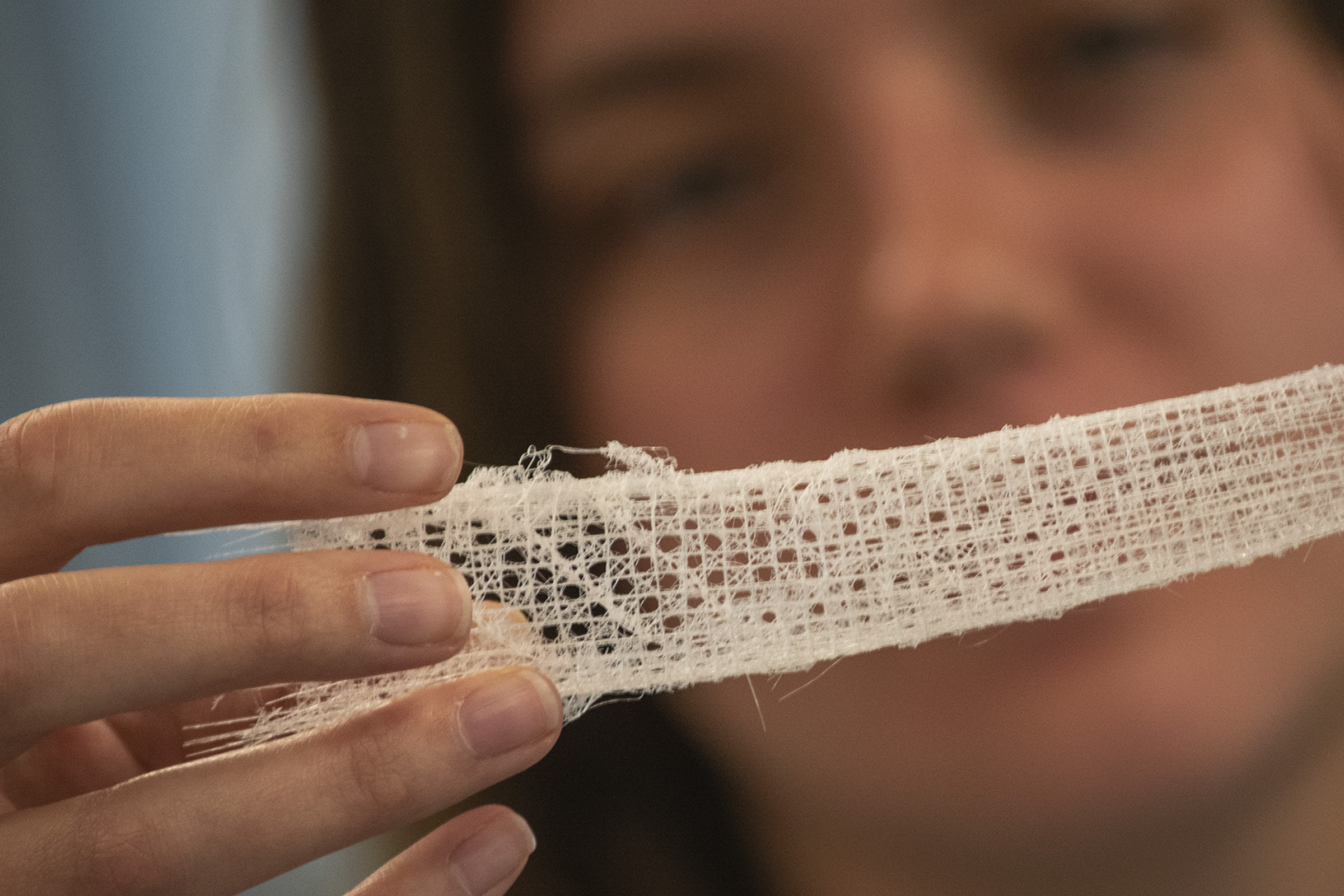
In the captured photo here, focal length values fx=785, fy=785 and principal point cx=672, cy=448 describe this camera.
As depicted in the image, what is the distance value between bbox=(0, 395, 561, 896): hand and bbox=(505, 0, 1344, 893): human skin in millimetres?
154

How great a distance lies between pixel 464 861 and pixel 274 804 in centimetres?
6

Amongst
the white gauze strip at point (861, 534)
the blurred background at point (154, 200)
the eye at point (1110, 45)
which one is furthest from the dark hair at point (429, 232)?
the eye at point (1110, 45)

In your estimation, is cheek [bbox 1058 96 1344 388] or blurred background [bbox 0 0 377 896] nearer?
cheek [bbox 1058 96 1344 388]

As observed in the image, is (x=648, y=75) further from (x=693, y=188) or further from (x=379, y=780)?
(x=379, y=780)

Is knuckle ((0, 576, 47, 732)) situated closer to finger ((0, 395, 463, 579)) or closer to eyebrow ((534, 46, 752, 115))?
finger ((0, 395, 463, 579))

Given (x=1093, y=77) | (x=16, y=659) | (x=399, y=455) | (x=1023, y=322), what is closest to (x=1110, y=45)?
(x=1093, y=77)

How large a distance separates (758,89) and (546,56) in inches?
4.1

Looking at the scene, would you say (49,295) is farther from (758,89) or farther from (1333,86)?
(1333,86)

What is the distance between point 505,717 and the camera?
215 mm

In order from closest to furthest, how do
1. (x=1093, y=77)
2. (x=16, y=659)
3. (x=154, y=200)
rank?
1. (x=16, y=659)
2. (x=1093, y=77)
3. (x=154, y=200)

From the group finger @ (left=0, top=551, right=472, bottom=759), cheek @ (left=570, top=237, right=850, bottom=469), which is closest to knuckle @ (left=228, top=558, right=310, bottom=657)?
finger @ (left=0, top=551, right=472, bottom=759)

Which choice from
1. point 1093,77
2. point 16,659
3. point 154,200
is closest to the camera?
point 16,659

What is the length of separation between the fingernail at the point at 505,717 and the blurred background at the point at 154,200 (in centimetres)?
27

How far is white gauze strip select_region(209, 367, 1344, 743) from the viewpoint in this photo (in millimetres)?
241
